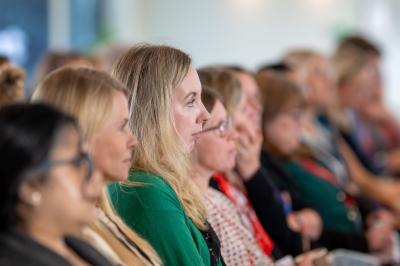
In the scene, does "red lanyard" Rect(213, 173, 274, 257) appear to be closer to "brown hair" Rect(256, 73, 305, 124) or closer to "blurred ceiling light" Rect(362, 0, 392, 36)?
"brown hair" Rect(256, 73, 305, 124)

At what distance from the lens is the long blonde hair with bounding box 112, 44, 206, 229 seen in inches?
83.4

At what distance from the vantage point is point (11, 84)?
2.37 meters

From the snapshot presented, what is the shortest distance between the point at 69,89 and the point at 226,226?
93 cm

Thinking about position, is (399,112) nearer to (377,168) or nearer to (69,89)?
(377,168)

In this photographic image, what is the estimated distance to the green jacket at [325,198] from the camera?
A: 12.3 feet

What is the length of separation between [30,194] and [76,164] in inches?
3.5

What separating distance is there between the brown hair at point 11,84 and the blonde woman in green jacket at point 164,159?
0.31 meters

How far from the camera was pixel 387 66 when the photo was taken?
8.61 m

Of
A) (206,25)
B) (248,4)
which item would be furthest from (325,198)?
(248,4)

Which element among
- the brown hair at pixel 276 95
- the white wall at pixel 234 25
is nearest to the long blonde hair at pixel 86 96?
the brown hair at pixel 276 95

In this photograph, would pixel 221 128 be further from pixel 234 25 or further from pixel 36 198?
pixel 234 25

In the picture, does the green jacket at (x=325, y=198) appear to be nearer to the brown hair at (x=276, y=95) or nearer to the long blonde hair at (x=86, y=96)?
the brown hair at (x=276, y=95)

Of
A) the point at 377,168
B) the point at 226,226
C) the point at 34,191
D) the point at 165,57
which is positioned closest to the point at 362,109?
the point at 377,168

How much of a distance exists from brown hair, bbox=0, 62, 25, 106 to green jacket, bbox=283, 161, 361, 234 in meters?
1.53
